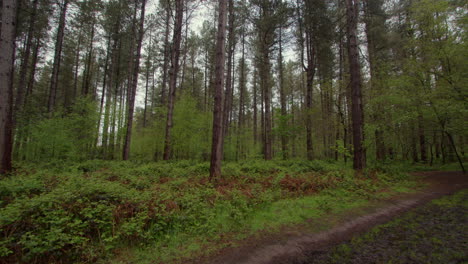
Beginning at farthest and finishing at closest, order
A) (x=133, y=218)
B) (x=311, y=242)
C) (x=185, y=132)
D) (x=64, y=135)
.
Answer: (x=185, y=132) < (x=64, y=135) < (x=133, y=218) < (x=311, y=242)

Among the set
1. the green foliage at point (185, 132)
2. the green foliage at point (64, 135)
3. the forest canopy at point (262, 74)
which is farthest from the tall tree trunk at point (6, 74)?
the green foliage at point (185, 132)

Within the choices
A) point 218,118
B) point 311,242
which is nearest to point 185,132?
point 218,118

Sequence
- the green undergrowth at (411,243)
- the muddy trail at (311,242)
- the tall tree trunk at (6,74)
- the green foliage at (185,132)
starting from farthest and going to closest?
the green foliage at (185,132)
the tall tree trunk at (6,74)
the muddy trail at (311,242)
the green undergrowth at (411,243)

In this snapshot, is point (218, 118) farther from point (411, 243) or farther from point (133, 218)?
point (411, 243)

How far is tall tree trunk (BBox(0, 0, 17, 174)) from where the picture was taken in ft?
19.8

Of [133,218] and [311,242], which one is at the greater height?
[133,218]

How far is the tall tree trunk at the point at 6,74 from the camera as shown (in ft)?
19.8

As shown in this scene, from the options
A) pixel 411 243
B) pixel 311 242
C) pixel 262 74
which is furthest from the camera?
pixel 262 74

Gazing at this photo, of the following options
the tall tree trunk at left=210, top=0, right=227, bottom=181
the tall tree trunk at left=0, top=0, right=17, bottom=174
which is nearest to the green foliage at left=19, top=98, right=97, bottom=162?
the tall tree trunk at left=0, top=0, right=17, bottom=174

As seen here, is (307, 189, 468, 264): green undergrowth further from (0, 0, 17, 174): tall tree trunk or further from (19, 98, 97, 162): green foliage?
(19, 98, 97, 162): green foliage

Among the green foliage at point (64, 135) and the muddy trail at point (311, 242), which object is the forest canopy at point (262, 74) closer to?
the green foliage at point (64, 135)

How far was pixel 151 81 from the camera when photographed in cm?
2641

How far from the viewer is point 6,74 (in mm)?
6105

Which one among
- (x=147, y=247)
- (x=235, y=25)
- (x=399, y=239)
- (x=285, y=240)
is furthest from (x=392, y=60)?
(x=147, y=247)
